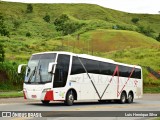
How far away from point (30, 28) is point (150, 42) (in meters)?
42.1

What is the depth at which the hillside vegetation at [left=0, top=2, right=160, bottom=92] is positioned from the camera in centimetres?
5658

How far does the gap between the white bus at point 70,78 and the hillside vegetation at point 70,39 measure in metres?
20.1

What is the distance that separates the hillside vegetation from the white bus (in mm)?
20111

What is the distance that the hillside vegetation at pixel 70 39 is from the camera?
5658cm

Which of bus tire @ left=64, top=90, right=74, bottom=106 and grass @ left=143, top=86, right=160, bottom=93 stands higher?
bus tire @ left=64, top=90, right=74, bottom=106

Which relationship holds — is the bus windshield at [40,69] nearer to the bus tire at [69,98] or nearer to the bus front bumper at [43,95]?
the bus front bumper at [43,95]

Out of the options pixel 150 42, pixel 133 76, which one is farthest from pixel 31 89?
pixel 150 42

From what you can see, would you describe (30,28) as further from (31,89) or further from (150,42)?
(31,89)

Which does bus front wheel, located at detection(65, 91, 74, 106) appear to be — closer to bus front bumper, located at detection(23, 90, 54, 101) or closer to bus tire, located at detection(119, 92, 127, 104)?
bus front bumper, located at detection(23, 90, 54, 101)

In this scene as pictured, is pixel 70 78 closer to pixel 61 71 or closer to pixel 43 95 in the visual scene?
pixel 61 71

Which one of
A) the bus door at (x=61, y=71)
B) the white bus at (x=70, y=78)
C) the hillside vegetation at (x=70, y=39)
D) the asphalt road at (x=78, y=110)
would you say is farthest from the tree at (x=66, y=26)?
the asphalt road at (x=78, y=110)

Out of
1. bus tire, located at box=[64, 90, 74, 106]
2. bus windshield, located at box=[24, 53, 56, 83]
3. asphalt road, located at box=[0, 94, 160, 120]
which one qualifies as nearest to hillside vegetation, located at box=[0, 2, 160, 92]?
bus windshield, located at box=[24, 53, 56, 83]

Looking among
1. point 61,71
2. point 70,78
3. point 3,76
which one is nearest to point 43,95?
point 61,71

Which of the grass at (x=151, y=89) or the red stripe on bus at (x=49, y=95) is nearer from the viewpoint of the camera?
the red stripe on bus at (x=49, y=95)
